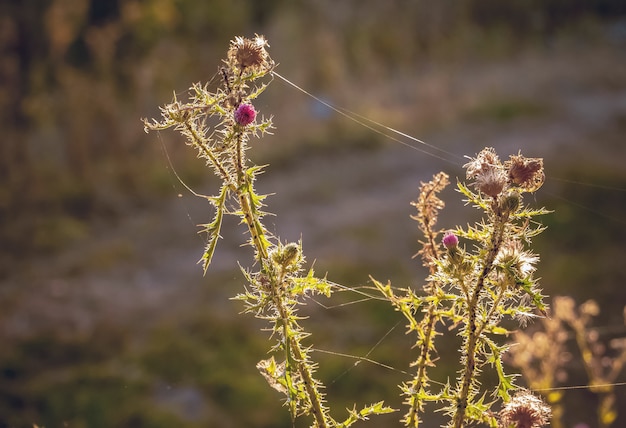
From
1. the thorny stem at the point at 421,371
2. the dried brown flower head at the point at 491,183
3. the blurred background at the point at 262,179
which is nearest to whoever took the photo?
the dried brown flower head at the point at 491,183

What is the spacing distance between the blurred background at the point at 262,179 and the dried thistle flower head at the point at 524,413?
1.17m

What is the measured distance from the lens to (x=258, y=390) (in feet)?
9.42

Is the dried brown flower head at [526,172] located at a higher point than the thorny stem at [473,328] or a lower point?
higher

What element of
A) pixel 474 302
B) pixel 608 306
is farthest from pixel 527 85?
pixel 474 302

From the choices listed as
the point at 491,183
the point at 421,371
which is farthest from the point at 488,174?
the point at 421,371

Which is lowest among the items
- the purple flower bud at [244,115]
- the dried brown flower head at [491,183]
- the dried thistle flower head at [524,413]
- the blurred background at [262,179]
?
the dried thistle flower head at [524,413]

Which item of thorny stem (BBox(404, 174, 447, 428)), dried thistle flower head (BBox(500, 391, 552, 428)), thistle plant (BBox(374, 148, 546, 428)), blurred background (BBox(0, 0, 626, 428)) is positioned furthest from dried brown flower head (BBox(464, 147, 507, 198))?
blurred background (BBox(0, 0, 626, 428))

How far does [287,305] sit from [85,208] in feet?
14.7

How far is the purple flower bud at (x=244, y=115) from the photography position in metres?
0.75

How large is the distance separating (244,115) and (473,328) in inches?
13.9

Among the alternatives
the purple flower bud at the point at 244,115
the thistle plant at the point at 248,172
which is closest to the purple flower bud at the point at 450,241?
the thistle plant at the point at 248,172

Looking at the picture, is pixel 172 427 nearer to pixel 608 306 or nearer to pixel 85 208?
pixel 608 306

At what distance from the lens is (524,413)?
76 centimetres

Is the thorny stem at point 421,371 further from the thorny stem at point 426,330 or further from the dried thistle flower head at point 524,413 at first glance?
the dried thistle flower head at point 524,413
